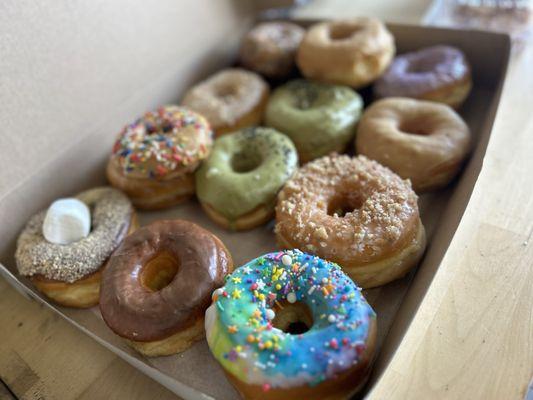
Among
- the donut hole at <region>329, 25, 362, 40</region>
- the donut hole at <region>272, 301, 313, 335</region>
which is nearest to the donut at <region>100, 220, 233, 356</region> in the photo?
the donut hole at <region>272, 301, 313, 335</region>

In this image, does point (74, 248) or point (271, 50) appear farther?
point (271, 50)

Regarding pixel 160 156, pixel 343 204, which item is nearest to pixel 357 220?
pixel 343 204

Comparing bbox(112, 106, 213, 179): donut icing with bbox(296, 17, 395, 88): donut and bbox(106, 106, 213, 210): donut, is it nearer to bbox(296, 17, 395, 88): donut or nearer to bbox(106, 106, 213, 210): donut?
bbox(106, 106, 213, 210): donut

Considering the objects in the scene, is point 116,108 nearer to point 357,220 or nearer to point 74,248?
point 74,248

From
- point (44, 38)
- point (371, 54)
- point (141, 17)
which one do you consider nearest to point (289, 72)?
point (371, 54)

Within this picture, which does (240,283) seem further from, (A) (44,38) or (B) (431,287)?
(A) (44,38)

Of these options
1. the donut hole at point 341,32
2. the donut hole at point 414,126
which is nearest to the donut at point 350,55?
the donut hole at point 341,32
